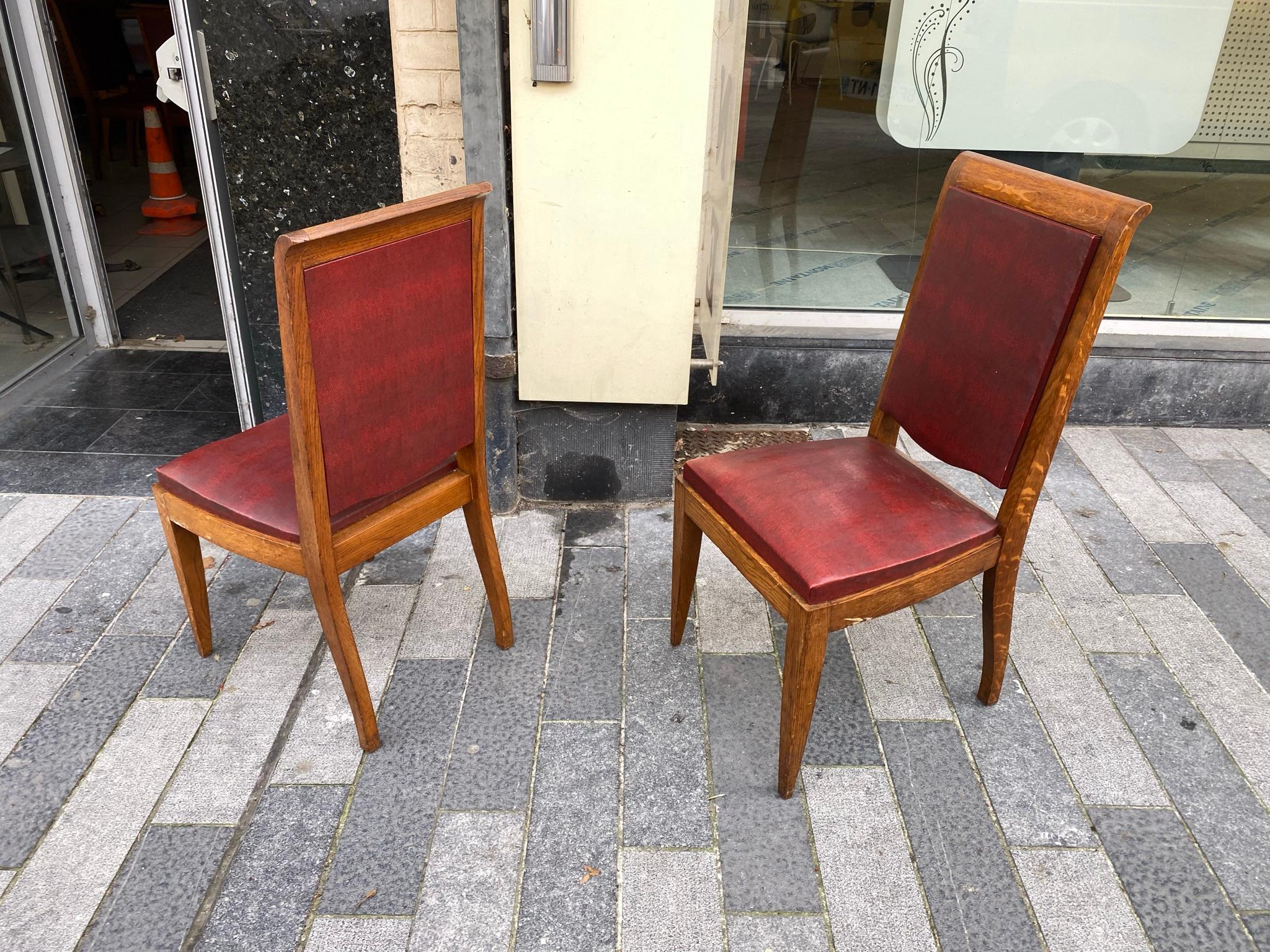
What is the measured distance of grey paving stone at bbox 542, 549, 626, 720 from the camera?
240 cm

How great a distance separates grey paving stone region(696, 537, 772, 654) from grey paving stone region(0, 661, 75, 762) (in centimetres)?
165

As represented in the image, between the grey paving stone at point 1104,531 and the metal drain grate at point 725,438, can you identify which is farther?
the metal drain grate at point 725,438

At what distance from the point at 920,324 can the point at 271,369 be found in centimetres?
215

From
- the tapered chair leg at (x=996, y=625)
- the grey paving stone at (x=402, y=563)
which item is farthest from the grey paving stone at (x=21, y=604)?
the tapered chair leg at (x=996, y=625)

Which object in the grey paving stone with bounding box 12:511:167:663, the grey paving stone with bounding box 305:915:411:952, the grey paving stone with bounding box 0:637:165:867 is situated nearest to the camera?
the grey paving stone with bounding box 305:915:411:952

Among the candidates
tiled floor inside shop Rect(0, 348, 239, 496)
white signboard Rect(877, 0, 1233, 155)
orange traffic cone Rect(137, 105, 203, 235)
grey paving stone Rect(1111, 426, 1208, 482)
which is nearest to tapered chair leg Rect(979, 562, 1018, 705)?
grey paving stone Rect(1111, 426, 1208, 482)

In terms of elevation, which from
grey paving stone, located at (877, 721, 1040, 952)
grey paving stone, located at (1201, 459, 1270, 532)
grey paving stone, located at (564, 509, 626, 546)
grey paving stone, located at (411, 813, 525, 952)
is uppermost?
grey paving stone, located at (1201, 459, 1270, 532)

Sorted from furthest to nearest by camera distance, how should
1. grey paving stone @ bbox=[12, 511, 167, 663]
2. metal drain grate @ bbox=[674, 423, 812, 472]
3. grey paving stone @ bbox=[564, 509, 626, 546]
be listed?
metal drain grate @ bbox=[674, 423, 812, 472] → grey paving stone @ bbox=[564, 509, 626, 546] → grey paving stone @ bbox=[12, 511, 167, 663]

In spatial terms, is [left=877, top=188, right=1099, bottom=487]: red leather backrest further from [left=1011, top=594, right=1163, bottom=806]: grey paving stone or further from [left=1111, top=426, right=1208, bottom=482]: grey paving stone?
[left=1111, top=426, right=1208, bottom=482]: grey paving stone

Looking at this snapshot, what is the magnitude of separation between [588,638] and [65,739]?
1.28 metres

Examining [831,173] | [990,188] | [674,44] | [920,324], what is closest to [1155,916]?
[920,324]

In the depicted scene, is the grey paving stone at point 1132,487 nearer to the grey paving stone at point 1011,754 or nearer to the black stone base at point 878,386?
the black stone base at point 878,386

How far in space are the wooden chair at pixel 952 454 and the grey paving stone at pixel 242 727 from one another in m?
1.12

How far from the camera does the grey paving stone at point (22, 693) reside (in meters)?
2.27
